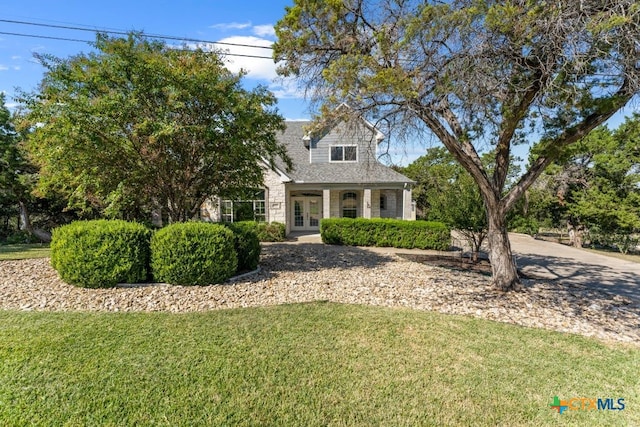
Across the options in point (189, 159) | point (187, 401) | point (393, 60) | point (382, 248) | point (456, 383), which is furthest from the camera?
point (382, 248)

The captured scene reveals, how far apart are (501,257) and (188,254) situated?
6.83 metres

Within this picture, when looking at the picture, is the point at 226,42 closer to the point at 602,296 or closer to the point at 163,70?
the point at 163,70

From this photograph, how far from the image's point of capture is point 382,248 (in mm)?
13609

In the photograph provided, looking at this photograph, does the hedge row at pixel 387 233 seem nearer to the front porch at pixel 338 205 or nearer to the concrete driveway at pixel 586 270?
the concrete driveway at pixel 586 270

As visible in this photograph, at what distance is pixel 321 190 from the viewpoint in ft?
58.4

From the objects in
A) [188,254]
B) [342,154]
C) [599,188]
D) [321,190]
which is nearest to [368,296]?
[188,254]

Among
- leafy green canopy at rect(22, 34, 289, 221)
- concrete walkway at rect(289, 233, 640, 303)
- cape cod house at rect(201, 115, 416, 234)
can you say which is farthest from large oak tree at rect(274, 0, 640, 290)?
cape cod house at rect(201, 115, 416, 234)

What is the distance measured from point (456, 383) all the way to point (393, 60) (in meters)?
5.71

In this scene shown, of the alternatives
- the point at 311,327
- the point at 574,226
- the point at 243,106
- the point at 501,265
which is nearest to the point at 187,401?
the point at 311,327

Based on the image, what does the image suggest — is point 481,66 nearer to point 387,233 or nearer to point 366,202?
point 387,233

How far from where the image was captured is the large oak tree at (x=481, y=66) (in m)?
4.72

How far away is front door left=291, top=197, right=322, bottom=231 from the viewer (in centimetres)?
1995

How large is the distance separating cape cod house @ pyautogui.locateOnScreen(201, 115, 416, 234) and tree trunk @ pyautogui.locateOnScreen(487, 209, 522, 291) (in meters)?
9.07

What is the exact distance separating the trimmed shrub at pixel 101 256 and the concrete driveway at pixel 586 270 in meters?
10.6
